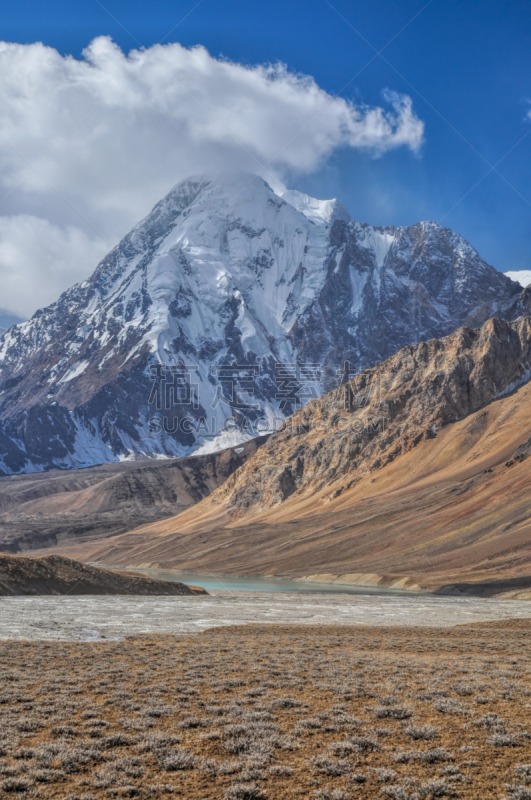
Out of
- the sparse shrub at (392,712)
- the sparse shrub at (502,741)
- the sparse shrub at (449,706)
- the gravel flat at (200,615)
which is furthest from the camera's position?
the gravel flat at (200,615)

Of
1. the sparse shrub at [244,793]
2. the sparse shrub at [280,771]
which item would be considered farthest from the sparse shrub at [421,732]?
the sparse shrub at [244,793]

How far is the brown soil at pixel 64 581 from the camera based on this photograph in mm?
72500

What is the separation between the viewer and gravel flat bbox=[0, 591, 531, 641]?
40.0 m

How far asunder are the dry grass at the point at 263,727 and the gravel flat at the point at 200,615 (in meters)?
12.9

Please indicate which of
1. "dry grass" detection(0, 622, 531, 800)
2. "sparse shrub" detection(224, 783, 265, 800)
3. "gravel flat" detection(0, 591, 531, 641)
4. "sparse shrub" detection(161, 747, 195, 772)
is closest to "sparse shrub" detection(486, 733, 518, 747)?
"dry grass" detection(0, 622, 531, 800)

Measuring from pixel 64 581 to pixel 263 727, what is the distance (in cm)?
6995

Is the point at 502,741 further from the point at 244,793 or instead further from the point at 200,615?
the point at 200,615

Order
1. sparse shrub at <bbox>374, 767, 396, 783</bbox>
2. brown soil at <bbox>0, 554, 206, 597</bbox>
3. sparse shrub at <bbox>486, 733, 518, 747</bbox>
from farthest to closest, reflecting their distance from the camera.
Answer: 1. brown soil at <bbox>0, 554, 206, 597</bbox>
2. sparse shrub at <bbox>486, 733, 518, 747</bbox>
3. sparse shrub at <bbox>374, 767, 396, 783</bbox>

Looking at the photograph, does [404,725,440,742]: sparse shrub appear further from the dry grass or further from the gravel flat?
the gravel flat

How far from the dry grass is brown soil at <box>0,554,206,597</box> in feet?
161

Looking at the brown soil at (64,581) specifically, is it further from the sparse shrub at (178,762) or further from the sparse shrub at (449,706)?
the sparse shrub at (178,762)

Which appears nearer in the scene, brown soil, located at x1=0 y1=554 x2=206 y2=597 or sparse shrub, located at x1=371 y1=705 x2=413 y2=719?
sparse shrub, located at x1=371 y1=705 x2=413 y2=719

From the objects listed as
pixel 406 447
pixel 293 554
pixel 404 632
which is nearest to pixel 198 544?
pixel 293 554

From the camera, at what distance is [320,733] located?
15.0m
